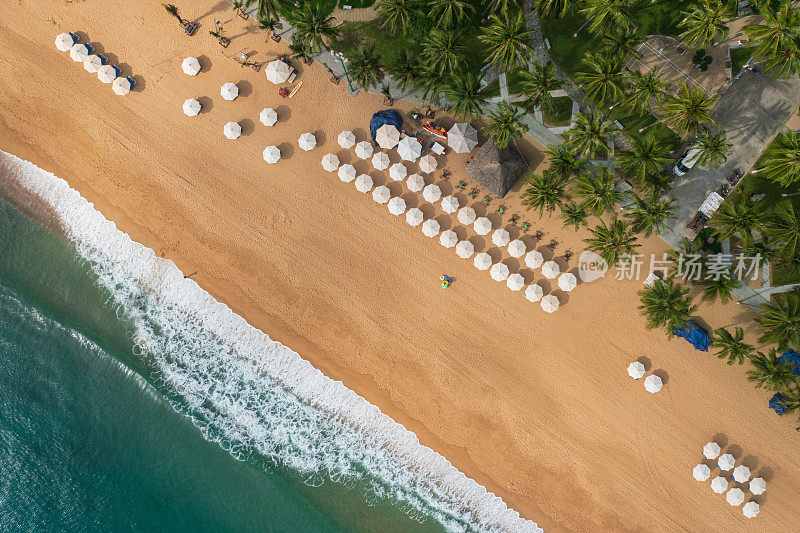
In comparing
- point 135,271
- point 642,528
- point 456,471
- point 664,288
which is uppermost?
point 664,288

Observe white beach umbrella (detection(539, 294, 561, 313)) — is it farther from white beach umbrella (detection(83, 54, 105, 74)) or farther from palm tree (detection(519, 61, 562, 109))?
white beach umbrella (detection(83, 54, 105, 74))

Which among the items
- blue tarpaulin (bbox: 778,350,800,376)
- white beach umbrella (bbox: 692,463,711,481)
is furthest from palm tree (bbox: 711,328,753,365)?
white beach umbrella (bbox: 692,463,711,481)

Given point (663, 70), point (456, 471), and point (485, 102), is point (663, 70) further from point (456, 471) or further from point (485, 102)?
point (456, 471)

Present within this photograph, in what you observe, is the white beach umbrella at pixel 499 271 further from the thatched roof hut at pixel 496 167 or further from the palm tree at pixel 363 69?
the palm tree at pixel 363 69

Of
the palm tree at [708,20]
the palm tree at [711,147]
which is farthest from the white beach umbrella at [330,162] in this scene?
the palm tree at [711,147]

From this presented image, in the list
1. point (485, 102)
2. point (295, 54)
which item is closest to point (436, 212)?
point (485, 102)
